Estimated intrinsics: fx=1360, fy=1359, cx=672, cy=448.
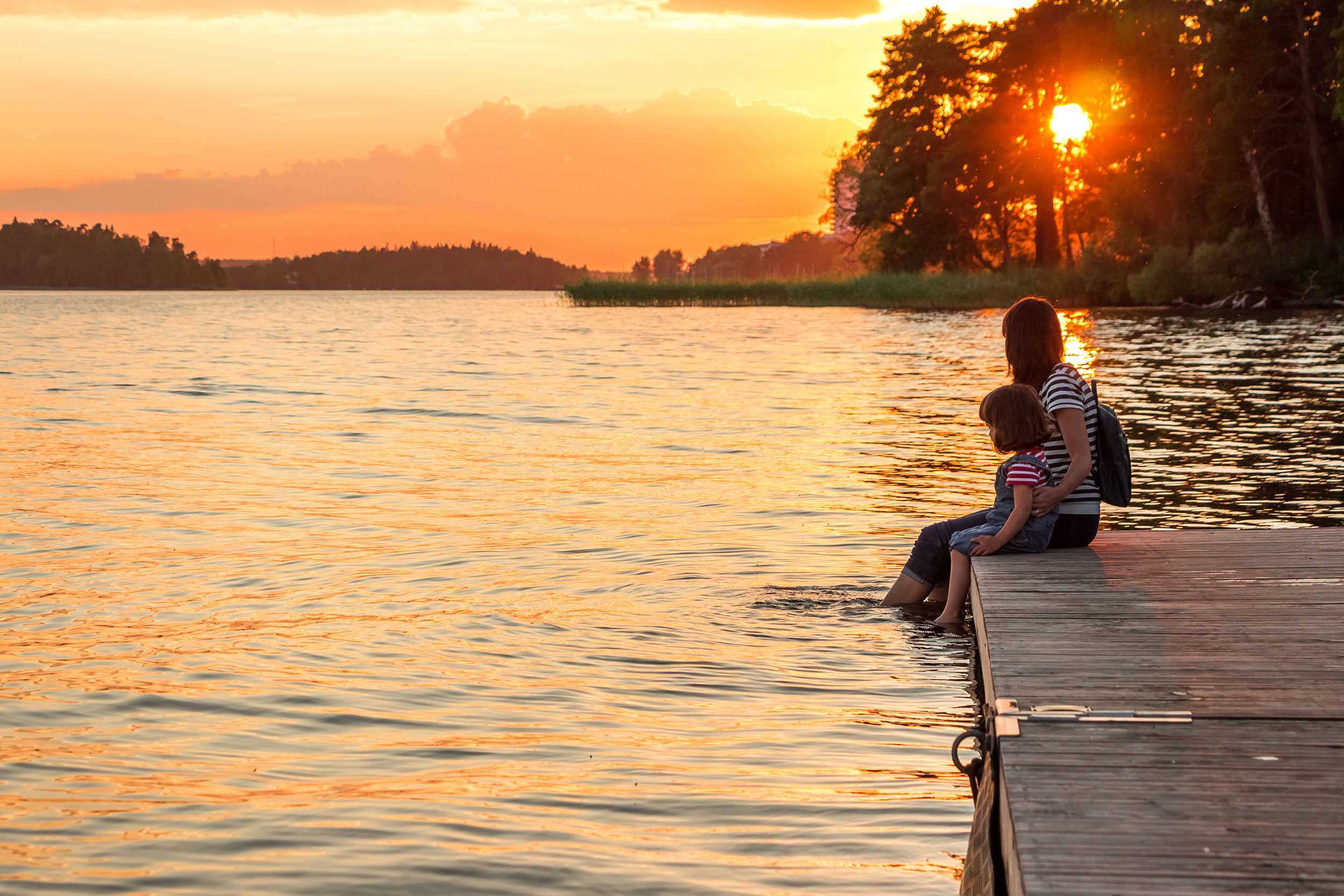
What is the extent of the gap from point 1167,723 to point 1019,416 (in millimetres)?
3065

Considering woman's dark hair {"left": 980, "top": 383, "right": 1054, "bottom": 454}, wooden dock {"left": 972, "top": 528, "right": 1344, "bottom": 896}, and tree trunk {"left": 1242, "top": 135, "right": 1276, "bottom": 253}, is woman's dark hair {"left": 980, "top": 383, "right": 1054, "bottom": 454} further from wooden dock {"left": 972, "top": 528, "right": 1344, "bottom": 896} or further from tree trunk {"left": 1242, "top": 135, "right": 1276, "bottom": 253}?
tree trunk {"left": 1242, "top": 135, "right": 1276, "bottom": 253}

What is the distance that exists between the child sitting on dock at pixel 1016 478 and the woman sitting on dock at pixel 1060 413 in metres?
0.08

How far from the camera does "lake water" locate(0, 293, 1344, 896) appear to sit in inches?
199

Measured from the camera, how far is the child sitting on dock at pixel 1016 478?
7.52 m

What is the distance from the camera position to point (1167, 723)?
468 cm

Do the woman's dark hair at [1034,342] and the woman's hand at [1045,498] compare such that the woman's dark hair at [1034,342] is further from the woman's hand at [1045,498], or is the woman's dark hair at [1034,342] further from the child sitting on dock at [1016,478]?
the woman's hand at [1045,498]

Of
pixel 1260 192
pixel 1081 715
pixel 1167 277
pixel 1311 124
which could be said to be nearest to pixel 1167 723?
pixel 1081 715

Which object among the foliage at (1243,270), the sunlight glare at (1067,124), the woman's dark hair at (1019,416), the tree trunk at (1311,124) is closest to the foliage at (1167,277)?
the foliage at (1243,270)

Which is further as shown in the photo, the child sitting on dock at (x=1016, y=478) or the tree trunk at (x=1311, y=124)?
the tree trunk at (x=1311, y=124)

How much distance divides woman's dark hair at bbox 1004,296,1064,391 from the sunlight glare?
228 ft

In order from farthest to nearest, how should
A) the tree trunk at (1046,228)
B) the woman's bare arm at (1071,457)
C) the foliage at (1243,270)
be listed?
the tree trunk at (1046,228) < the foliage at (1243,270) < the woman's bare arm at (1071,457)

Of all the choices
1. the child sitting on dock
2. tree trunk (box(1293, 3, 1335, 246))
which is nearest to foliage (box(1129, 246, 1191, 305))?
tree trunk (box(1293, 3, 1335, 246))

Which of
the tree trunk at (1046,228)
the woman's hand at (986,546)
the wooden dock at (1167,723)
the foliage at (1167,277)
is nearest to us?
the wooden dock at (1167,723)

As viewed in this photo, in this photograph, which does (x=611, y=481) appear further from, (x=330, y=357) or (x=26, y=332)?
(x=26, y=332)
